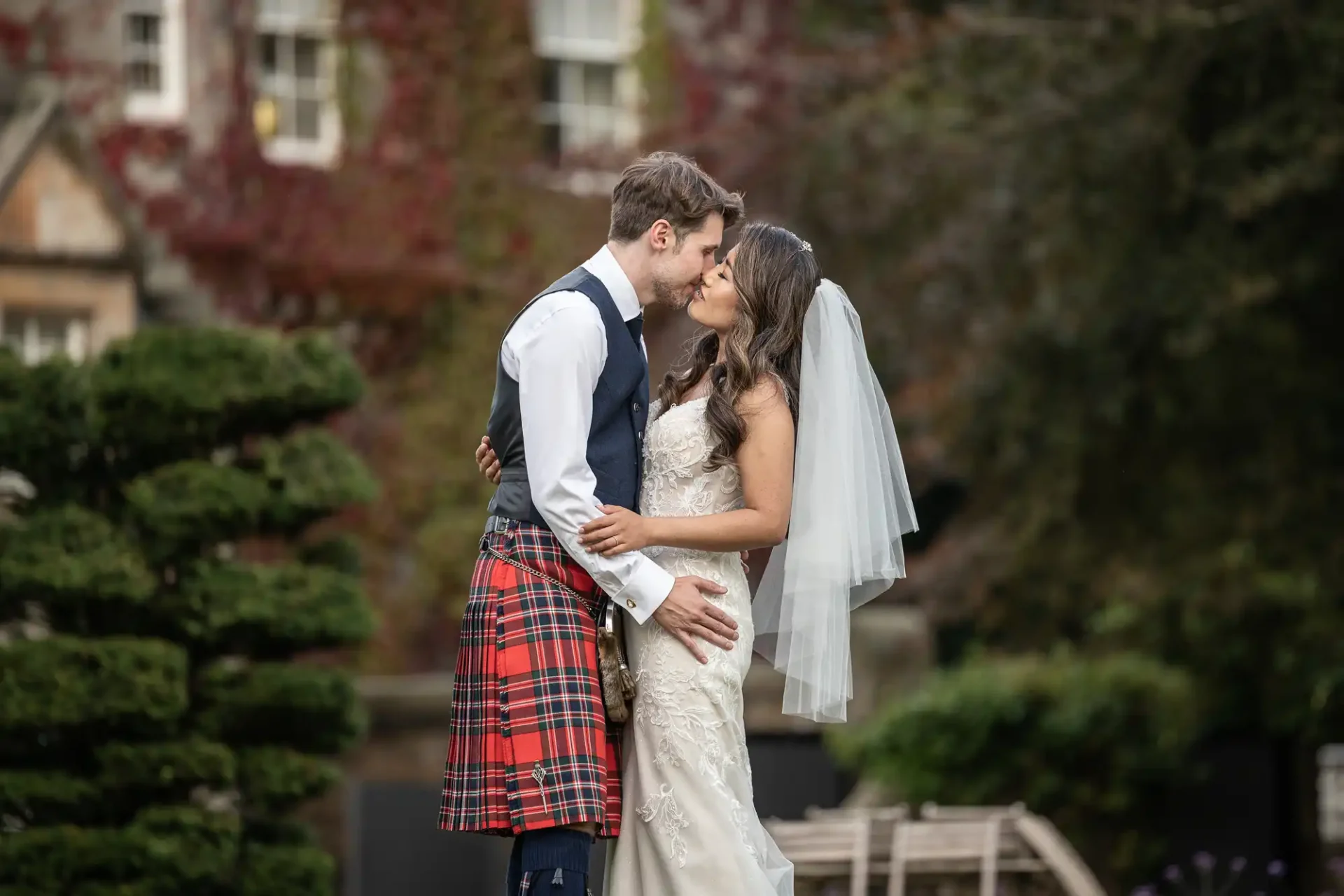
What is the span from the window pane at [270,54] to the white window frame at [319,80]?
0.11ft

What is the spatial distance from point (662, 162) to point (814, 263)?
1.49 ft

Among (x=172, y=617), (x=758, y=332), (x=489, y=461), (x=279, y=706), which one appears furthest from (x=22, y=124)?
(x=758, y=332)

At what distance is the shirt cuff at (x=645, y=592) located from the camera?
4.40 metres

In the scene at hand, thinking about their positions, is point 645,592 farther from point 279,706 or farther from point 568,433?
point 279,706

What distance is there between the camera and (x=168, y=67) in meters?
13.9

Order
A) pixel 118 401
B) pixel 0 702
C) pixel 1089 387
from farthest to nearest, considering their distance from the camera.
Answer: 1. pixel 1089 387
2. pixel 118 401
3. pixel 0 702

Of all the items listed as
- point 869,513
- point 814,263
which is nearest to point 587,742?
point 869,513

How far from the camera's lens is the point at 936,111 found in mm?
11438

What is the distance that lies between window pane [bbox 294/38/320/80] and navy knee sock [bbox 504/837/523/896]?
10663 millimetres

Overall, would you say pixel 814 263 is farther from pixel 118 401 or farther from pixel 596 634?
pixel 118 401

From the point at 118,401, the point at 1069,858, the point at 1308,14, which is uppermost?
the point at 1308,14

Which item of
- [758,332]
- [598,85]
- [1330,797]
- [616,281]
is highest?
[598,85]

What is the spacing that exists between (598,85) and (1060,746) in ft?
22.1

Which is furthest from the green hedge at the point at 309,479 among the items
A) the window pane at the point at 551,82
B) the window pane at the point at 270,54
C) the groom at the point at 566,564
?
the window pane at the point at 551,82
